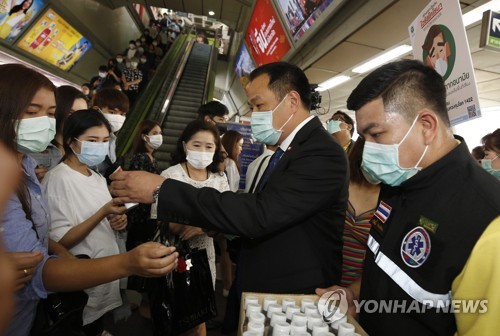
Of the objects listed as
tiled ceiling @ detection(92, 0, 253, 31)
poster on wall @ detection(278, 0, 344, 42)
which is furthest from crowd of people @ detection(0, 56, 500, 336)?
tiled ceiling @ detection(92, 0, 253, 31)

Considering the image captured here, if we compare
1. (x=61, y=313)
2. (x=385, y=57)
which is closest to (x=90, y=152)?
(x=61, y=313)

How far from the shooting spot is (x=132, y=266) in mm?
1155

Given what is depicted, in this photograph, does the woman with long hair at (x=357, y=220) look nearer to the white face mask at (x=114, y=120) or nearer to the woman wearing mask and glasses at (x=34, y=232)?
the woman wearing mask and glasses at (x=34, y=232)

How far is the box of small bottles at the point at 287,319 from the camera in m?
1.01

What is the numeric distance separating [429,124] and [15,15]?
28.5 feet

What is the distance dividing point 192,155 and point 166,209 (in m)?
1.35

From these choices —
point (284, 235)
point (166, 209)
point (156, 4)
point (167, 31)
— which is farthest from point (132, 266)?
point (167, 31)

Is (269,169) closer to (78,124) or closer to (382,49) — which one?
(78,124)

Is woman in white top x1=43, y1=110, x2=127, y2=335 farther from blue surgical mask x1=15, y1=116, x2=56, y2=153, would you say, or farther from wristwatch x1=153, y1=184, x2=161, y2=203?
wristwatch x1=153, y1=184, x2=161, y2=203

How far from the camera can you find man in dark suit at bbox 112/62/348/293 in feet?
4.38

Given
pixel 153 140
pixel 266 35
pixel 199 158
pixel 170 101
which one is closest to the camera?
pixel 199 158

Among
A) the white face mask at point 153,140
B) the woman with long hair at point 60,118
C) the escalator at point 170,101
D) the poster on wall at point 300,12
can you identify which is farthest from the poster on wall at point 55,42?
the woman with long hair at point 60,118

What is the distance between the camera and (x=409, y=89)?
1.21 meters

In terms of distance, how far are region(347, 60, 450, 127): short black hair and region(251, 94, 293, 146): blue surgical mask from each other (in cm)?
68
